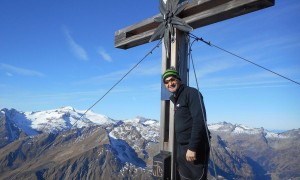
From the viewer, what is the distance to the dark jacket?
511 centimetres

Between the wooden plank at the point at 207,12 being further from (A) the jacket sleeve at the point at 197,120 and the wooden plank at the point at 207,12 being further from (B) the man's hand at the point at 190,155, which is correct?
(B) the man's hand at the point at 190,155

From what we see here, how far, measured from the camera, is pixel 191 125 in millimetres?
5367

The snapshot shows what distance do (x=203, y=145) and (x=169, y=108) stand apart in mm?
1186

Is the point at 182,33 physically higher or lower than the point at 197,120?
higher

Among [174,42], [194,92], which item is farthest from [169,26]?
[194,92]

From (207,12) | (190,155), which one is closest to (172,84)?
(190,155)

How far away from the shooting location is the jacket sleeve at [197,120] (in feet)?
A: 16.7

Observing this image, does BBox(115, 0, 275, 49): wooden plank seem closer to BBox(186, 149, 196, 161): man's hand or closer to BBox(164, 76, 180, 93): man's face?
BBox(164, 76, 180, 93): man's face

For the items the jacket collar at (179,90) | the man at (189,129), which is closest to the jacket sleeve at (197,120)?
the man at (189,129)

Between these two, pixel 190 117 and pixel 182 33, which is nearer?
pixel 190 117

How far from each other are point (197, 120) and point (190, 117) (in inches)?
11.0

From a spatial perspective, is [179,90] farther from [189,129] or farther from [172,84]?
[189,129]

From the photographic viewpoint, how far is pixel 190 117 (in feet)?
17.7

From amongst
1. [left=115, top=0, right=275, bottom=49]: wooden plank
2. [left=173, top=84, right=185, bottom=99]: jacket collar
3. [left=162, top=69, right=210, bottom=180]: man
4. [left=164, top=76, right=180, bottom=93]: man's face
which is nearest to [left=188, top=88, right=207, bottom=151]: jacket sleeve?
[left=162, top=69, right=210, bottom=180]: man
